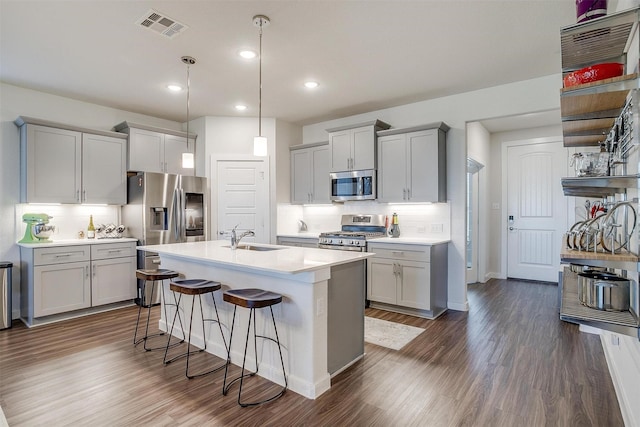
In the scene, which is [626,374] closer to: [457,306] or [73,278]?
[457,306]

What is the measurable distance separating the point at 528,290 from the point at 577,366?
2850 mm

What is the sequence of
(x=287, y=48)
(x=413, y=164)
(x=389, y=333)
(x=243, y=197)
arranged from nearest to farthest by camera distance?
(x=287, y=48), (x=389, y=333), (x=413, y=164), (x=243, y=197)

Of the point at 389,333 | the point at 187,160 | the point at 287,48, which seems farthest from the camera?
the point at 389,333

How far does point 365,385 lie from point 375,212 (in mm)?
2934

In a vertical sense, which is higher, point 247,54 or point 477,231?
point 247,54

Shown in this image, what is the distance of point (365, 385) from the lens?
8.19 feet

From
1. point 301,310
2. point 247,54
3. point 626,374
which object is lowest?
point 626,374

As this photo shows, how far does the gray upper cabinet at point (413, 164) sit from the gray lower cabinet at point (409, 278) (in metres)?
0.71

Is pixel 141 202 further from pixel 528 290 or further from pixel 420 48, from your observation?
pixel 528 290

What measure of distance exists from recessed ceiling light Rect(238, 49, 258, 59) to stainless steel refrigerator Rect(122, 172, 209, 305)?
2306mm

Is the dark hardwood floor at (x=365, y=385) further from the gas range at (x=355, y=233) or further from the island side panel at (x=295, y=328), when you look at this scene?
the gas range at (x=355, y=233)

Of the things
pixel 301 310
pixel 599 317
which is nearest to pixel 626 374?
pixel 599 317

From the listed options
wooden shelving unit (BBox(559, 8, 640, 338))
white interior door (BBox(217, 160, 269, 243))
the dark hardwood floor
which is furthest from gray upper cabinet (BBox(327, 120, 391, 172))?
wooden shelving unit (BBox(559, 8, 640, 338))

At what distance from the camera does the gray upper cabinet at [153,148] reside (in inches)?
188
